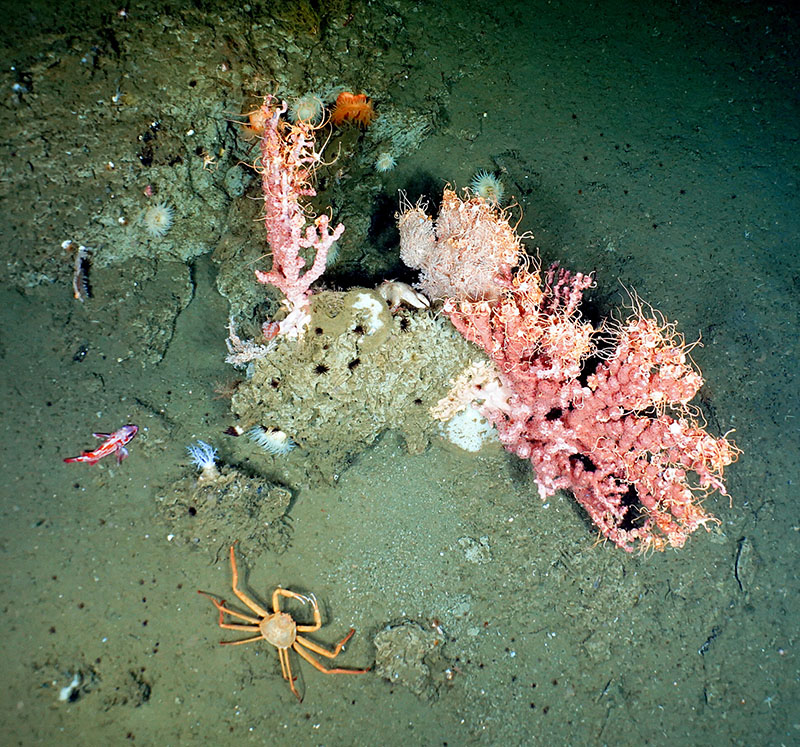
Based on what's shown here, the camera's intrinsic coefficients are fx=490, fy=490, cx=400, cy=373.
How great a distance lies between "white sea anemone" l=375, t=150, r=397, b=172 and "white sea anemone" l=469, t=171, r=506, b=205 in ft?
2.40

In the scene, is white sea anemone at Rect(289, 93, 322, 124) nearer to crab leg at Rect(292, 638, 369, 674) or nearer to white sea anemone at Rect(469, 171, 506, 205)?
white sea anemone at Rect(469, 171, 506, 205)

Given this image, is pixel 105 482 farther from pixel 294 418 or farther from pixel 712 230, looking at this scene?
pixel 712 230

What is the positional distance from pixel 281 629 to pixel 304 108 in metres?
4.07

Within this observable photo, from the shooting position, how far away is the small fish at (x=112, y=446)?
3567mm

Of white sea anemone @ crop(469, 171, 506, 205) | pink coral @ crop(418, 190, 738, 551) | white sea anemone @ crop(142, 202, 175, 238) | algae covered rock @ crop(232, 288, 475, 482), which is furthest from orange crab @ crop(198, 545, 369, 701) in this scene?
white sea anemone @ crop(469, 171, 506, 205)

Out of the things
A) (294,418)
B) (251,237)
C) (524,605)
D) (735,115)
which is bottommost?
(524,605)

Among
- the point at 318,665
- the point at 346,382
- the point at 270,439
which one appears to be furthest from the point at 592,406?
the point at 318,665

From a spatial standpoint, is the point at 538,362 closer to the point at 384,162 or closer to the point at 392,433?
the point at 392,433

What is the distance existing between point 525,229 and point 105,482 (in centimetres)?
396

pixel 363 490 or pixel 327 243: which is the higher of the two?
pixel 327 243

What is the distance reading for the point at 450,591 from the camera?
156 inches

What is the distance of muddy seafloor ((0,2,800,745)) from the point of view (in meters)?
3.45

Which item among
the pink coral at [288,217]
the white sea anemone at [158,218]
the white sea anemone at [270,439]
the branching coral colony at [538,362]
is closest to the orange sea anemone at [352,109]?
the branching coral colony at [538,362]

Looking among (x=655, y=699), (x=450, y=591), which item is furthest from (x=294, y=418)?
(x=655, y=699)
